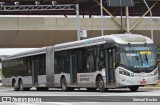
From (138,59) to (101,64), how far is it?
2090 mm

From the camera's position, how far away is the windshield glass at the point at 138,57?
2327 cm

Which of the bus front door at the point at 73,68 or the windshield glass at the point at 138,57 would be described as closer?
the windshield glass at the point at 138,57

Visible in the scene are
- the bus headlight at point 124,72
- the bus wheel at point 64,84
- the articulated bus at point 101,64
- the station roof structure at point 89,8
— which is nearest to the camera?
the bus headlight at point 124,72

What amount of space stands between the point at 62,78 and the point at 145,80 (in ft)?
23.7

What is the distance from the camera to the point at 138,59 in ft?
77.0

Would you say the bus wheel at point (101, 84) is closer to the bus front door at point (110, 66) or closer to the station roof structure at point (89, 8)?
the bus front door at point (110, 66)

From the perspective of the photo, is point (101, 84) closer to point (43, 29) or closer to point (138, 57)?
point (138, 57)

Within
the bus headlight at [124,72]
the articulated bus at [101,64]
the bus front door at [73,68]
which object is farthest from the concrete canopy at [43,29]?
the bus headlight at [124,72]

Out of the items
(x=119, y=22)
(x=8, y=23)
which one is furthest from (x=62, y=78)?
(x=119, y=22)

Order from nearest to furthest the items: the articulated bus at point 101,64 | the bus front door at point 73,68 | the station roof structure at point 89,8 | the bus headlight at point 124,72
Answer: the bus headlight at point 124,72 → the articulated bus at point 101,64 → the bus front door at point 73,68 → the station roof structure at point 89,8

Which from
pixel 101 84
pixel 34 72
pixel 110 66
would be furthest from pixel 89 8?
pixel 110 66

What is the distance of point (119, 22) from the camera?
52.4 metres

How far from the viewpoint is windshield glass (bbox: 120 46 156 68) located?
23.3m

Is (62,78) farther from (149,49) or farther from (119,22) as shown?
(119,22)
